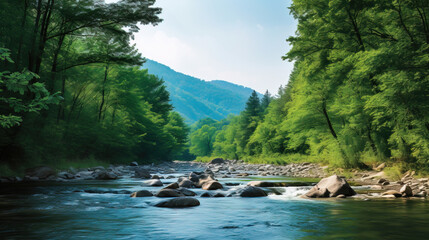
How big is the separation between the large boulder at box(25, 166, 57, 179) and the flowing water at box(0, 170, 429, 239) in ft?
20.9

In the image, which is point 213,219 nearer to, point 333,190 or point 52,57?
point 333,190

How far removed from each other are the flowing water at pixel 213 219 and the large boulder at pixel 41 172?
250 inches

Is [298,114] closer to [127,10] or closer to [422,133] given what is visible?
[422,133]

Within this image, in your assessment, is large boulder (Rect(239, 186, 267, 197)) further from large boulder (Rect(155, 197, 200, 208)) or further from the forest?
the forest

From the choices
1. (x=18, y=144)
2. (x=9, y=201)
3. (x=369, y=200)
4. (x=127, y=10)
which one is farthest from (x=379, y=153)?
(x=18, y=144)

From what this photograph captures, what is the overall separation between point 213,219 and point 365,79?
12207 mm

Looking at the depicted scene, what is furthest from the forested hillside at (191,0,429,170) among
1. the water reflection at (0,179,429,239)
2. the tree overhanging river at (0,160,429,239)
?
the water reflection at (0,179,429,239)

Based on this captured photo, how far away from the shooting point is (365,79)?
50.3 ft

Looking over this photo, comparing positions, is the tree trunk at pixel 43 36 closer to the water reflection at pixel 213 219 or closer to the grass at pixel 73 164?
the grass at pixel 73 164

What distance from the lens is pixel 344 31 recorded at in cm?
1672

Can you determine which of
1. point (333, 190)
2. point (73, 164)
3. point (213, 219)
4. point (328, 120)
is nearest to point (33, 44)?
point (73, 164)

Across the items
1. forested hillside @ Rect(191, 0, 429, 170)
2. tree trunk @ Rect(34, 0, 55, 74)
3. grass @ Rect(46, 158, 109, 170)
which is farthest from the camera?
grass @ Rect(46, 158, 109, 170)

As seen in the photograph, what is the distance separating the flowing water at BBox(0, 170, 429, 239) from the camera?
16.8 ft

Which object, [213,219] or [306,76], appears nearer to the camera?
[213,219]
